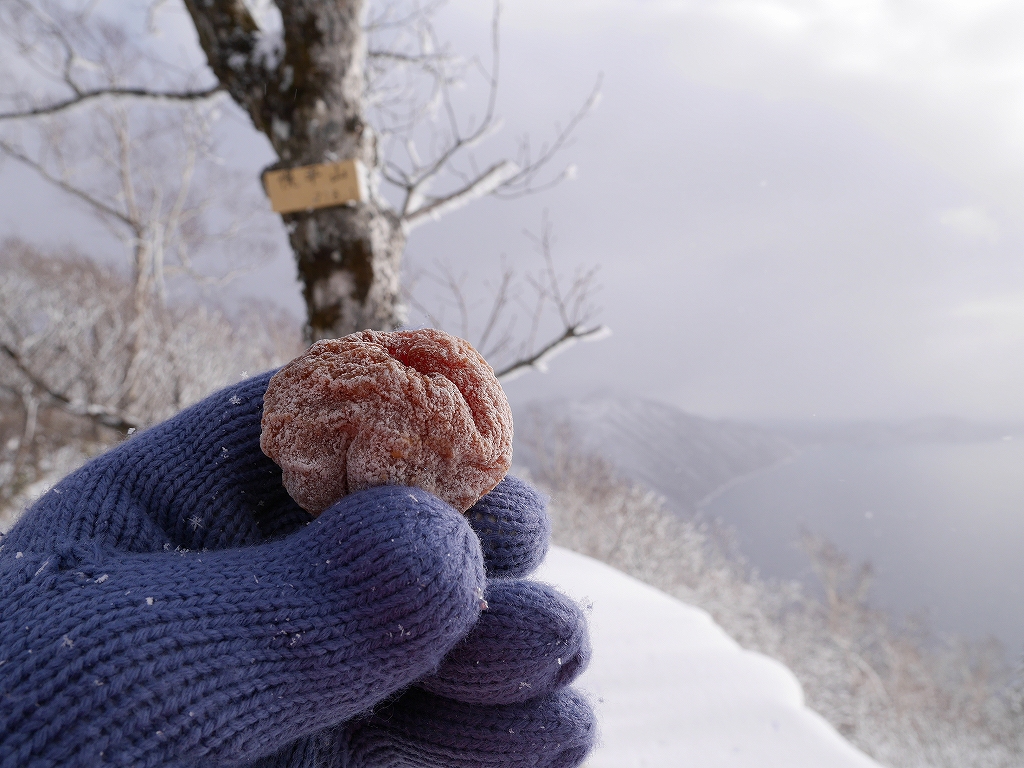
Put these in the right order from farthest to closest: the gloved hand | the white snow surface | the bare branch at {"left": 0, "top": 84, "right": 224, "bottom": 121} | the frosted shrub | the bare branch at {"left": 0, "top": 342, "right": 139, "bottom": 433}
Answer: the frosted shrub
the bare branch at {"left": 0, "top": 342, "right": 139, "bottom": 433}
the bare branch at {"left": 0, "top": 84, "right": 224, "bottom": 121}
the white snow surface
the gloved hand

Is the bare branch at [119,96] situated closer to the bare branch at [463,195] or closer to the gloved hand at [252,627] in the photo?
the bare branch at [463,195]

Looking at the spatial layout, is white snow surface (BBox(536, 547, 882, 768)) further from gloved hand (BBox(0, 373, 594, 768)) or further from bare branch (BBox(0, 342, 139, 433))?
bare branch (BBox(0, 342, 139, 433))

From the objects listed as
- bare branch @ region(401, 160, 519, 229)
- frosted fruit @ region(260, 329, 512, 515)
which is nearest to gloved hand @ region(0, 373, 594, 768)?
frosted fruit @ region(260, 329, 512, 515)

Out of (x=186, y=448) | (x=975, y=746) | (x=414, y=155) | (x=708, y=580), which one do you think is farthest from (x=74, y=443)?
(x=975, y=746)

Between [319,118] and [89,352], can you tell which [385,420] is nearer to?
[319,118]

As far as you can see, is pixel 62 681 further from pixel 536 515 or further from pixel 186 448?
pixel 536 515

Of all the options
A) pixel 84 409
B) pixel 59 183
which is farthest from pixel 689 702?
pixel 59 183
